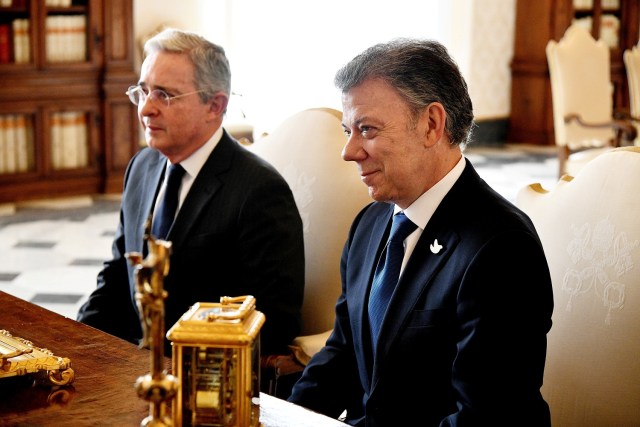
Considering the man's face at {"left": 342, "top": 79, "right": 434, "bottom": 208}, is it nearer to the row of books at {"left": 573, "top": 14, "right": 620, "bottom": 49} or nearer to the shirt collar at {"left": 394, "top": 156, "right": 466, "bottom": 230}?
the shirt collar at {"left": 394, "top": 156, "right": 466, "bottom": 230}

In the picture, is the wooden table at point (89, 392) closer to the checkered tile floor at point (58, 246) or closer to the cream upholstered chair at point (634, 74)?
the checkered tile floor at point (58, 246)

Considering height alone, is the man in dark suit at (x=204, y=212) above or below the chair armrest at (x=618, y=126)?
above

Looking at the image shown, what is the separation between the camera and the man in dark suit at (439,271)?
171 centimetres

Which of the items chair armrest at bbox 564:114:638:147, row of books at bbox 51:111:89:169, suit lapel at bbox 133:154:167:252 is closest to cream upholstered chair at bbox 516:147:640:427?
Answer: suit lapel at bbox 133:154:167:252

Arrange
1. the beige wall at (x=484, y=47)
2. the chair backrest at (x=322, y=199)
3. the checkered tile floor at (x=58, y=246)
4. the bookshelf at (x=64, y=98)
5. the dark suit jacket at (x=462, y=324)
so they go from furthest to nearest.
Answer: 1. the beige wall at (x=484, y=47)
2. the bookshelf at (x=64, y=98)
3. the checkered tile floor at (x=58, y=246)
4. the chair backrest at (x=322, y=199)
5. the dark suit jacket at (x=462, y=324)

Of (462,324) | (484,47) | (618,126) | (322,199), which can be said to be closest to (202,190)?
(322,199)

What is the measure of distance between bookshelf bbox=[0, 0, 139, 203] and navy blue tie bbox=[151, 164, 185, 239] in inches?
185

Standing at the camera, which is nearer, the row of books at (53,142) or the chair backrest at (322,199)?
the chair backrest at (322,199)

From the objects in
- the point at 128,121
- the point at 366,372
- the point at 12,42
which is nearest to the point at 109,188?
the point at 128,121

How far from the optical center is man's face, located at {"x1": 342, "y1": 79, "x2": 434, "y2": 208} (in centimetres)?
187

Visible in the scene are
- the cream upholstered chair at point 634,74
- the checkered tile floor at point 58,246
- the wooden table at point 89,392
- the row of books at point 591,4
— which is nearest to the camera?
the wooden table at point 89,392

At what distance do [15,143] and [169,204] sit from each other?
16.1 feet

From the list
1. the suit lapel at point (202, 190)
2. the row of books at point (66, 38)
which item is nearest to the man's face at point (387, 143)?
→ the suit lapel at point (202, 190)

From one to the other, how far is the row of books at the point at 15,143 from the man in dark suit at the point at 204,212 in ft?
15.2
